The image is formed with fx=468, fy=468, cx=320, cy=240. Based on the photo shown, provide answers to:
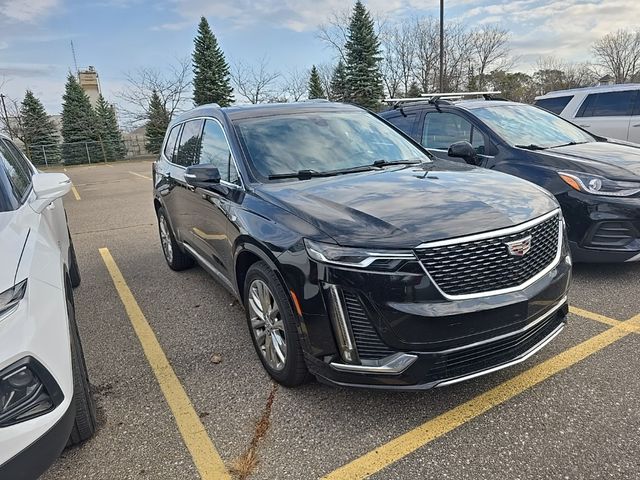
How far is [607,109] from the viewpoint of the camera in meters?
9.41

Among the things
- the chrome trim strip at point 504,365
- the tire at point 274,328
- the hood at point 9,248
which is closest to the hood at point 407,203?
the tire at point 274,328

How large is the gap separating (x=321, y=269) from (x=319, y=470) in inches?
38.2

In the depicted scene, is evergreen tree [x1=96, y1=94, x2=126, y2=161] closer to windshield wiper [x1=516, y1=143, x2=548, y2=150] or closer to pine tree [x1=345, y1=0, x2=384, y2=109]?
pine tree [x1=345, y1=0, x2=384, y2=109]

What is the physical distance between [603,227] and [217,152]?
11.3 ft

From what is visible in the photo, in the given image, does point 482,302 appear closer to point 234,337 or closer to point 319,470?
point 319,470

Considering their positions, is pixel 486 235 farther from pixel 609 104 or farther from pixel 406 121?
→ pixel 609 104

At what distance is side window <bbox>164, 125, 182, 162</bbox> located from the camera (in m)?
5.14

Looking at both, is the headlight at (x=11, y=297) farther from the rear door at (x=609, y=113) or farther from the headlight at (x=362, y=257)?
the rear door at (x=609, y=113)

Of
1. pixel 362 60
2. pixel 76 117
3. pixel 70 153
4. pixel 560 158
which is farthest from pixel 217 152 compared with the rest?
pixel 76 117

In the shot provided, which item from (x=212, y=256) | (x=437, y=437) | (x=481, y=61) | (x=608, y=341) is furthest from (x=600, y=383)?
(x=481, y=61)

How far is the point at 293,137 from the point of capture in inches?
142

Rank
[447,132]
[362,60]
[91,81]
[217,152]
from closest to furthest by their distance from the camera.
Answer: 1. [217,152]
2. [447,132]
3. [362,60]
4. [91,81]

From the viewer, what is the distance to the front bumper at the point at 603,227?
162 inches

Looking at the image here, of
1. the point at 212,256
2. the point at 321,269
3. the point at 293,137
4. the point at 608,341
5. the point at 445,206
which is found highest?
the point at 293,137
